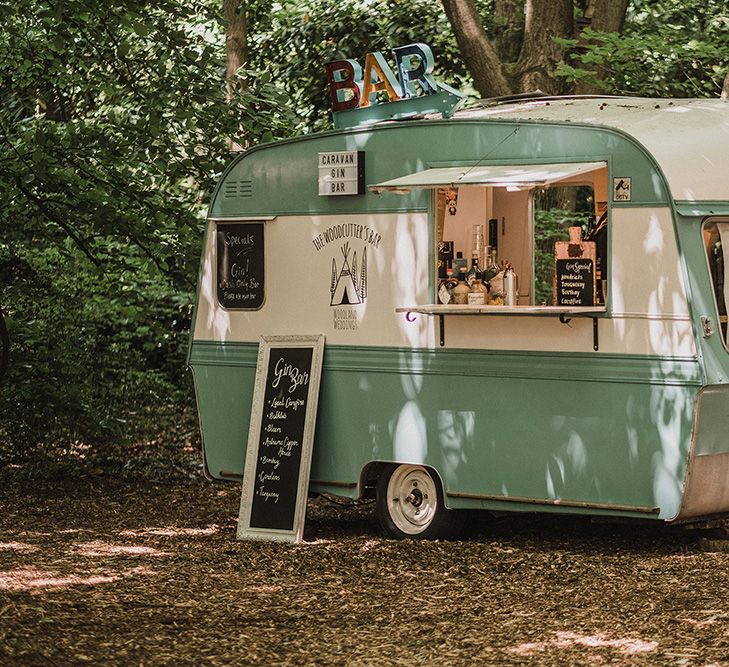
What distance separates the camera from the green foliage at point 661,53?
1215 centimetres

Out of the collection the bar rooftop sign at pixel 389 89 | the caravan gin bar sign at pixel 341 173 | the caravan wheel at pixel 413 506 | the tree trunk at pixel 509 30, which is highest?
the tree trunk at pixel 509 30

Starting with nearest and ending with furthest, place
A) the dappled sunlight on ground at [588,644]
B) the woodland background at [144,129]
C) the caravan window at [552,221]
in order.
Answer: the dappled sunlight on ground at [588,644] → the caravan window at [552,221] → the woodland background at [144,129]

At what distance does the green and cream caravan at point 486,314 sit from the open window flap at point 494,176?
0.06 ft

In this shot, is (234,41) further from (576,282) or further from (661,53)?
(576,282)

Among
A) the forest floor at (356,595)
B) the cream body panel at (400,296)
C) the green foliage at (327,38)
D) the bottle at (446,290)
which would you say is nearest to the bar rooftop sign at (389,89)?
the cream body panel at (400,296)

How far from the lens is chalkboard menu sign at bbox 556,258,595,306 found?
8180 millimetres

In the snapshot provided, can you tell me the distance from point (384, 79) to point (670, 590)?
3884 mm

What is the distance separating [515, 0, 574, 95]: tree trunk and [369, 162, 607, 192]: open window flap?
469cm

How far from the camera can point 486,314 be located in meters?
8.44

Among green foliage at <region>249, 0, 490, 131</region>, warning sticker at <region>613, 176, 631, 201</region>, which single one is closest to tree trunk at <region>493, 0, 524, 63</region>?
green foliage at <region>249, 0, 490, 131</region>

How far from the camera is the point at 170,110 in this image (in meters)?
11.6

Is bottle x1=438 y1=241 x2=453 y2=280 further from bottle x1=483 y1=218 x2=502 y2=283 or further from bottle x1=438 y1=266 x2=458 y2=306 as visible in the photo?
bottle x1=483 y1=218 x2=502 y2=283

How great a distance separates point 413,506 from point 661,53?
5.80m

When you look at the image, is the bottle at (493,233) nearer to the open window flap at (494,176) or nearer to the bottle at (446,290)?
the bottle at (446,290)
